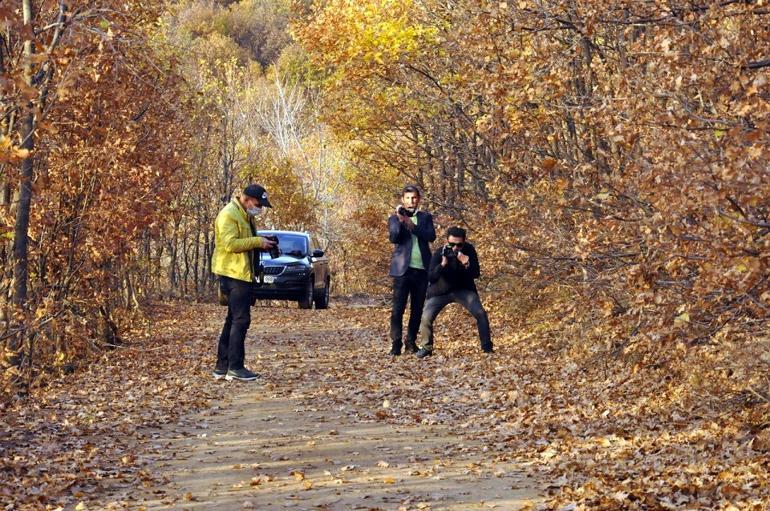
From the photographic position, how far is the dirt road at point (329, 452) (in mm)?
7484

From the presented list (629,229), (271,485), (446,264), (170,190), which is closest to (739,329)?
(629,229)

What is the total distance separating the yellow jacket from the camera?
502 inches

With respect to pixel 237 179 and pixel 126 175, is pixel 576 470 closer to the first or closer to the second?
pixel 126 175

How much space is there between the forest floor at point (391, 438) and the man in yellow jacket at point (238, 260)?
427 millimetres

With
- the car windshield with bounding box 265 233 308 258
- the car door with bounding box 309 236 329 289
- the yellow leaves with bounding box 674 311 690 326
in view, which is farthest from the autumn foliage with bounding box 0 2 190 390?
the car door with bounding box 309 236 329 289

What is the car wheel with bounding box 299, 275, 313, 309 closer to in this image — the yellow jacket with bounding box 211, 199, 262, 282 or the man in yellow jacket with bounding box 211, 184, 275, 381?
the man in yellow jacket with bounding box 211, 184, 275, 381

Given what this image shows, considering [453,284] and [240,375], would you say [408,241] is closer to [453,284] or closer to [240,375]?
[453,284]

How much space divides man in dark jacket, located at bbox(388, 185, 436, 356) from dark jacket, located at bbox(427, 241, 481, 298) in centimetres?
14

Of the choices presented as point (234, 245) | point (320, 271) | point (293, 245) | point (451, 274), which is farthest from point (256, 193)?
point (320, 271)

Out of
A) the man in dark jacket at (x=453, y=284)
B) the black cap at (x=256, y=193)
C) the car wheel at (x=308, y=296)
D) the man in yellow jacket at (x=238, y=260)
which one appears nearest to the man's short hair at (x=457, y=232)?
the man in dark jacket at (x=453, y=284)

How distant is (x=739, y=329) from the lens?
912 cm

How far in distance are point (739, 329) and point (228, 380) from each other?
627 centimetres

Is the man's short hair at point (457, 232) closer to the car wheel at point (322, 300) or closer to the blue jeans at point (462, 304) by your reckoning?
the blue jeans at point (462, 304)

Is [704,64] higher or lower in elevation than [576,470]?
higher
